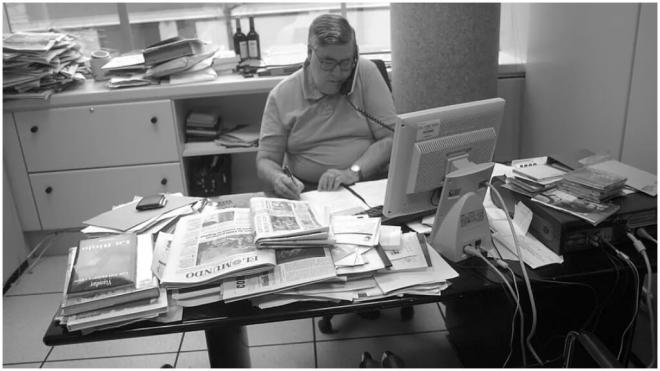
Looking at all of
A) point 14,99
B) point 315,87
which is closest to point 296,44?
point 315,87

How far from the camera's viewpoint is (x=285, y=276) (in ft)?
3.95

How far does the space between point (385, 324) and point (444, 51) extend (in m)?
1.25

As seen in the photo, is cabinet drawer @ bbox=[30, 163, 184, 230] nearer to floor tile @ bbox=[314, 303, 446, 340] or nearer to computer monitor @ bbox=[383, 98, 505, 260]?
floor tile @ bbox=[314, 303, 446, 340]

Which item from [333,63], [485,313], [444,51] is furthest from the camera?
[444,51]

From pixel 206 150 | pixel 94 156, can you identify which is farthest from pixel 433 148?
pixel 94 156

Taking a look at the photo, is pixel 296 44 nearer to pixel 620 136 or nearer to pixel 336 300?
pixel 620 136

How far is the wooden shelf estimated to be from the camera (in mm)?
2771

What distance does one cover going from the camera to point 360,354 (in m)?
2.02

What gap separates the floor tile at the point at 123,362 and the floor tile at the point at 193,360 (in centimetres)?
3

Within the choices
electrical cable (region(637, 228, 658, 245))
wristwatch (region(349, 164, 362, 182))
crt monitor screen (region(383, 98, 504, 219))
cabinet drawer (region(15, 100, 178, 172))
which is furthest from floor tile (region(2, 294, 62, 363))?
electrical cable (region(637, 228, 658, 245))

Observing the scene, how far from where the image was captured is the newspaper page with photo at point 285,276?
117 centimetres

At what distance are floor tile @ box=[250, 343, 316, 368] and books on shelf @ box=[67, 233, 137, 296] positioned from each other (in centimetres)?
86

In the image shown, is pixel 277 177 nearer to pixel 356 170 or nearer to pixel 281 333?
pixel 356 170

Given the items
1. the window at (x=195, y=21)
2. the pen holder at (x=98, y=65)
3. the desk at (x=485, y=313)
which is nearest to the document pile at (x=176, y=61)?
the pen holder at (x=98, y=65)
